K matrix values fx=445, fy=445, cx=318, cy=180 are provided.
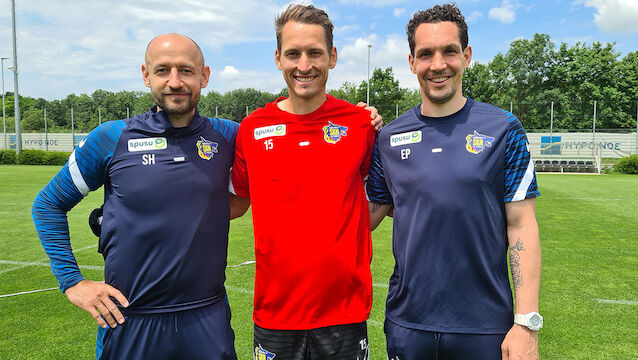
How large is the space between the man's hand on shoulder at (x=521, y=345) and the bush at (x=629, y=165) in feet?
104

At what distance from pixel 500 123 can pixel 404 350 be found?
1251mm

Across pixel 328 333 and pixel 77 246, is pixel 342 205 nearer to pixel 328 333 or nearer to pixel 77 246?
pixel 328 333

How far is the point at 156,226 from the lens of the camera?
7.99ft

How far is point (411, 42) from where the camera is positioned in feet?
8.19

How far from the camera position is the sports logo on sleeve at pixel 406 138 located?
7.80 feet

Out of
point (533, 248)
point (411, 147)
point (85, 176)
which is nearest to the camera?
point (533, 248)

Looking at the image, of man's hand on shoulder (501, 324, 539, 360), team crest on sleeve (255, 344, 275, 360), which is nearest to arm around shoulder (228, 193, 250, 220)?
team crest on sleeve (255, 344, 275, 360)

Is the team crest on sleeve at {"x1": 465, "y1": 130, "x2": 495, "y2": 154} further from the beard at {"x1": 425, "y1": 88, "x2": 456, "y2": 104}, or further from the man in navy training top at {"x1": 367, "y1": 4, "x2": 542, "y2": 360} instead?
the beard at {"x1": 425, "y1": 88, "x2": 456, "y2": 104}

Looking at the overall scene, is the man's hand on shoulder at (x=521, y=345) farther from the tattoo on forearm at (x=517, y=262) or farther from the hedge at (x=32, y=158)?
the hedge at (x=32, y=158)

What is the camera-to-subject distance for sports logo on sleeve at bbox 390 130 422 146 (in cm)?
238

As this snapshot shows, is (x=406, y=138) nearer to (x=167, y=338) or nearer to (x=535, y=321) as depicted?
(x=535, y=321)

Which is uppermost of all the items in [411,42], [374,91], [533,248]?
[374,91]

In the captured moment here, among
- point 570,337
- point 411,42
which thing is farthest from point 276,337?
point 570,337

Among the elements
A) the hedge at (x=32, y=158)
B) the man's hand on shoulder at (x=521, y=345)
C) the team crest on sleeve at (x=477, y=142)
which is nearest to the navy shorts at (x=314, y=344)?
the man's hand on shoulder at (x=521, y=345)
